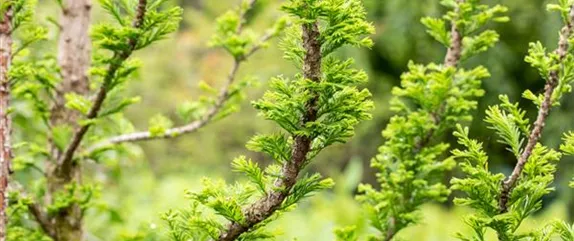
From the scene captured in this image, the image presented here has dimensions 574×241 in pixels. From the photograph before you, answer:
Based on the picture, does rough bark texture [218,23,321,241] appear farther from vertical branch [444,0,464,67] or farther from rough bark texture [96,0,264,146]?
rough bark texture [96,0,264,146]

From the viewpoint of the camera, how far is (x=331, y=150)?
9172mm

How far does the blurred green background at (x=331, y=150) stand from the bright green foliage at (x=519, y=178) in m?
0.59

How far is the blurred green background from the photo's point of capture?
4359 mm

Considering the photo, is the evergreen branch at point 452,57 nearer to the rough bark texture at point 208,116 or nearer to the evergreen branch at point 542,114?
the evergreen branch at point 542,114

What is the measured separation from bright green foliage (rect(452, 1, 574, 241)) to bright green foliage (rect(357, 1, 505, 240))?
0.30 ft

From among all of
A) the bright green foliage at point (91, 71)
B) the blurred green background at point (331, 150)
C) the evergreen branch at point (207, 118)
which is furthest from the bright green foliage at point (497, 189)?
the evergreen branch at point (207, 118)

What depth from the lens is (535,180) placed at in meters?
0.91

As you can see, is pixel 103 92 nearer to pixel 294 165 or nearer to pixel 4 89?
pixel 4 89

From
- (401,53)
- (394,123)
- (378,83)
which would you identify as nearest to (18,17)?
(394,123)

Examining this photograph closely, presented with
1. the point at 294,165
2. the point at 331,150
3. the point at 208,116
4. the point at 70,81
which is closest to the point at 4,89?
the point at 294,165

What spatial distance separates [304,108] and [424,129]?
0.26 m

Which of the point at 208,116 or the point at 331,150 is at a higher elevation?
the point at 331,150

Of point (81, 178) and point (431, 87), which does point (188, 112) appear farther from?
point (431, 87)

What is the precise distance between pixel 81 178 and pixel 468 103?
989 mm
